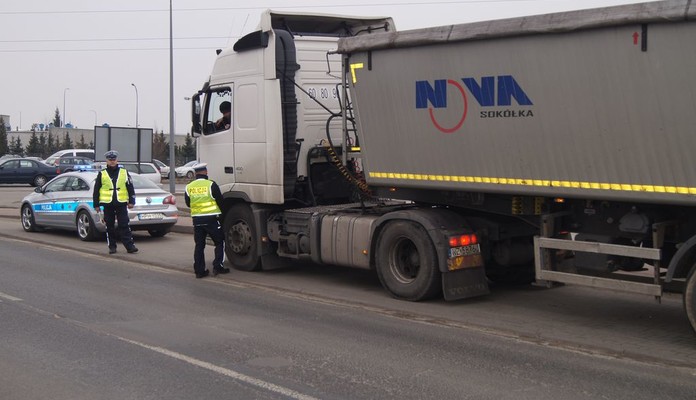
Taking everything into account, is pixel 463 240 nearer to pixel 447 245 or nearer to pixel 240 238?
pixel 447 245

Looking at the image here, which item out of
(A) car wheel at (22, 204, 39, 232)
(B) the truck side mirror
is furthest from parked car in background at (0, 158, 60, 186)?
(B) the truck side mirror

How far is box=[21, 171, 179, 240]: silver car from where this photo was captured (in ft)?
52.0

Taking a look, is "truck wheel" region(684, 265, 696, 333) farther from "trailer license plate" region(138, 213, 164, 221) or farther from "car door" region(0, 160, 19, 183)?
"car door" region(0, 160, 19, 183)

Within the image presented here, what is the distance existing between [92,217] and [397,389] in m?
11.2

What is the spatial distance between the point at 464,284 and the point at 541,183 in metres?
1.68

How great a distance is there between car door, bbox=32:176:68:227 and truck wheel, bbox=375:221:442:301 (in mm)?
9566

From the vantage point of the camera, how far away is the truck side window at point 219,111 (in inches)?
471

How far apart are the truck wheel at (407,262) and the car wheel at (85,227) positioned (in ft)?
26.4

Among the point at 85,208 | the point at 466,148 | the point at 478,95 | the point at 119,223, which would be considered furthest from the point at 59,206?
the point at 478,95

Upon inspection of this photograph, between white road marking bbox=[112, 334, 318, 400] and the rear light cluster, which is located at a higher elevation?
the rear light cluster

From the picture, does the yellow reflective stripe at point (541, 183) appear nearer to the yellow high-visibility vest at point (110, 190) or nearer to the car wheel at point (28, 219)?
the yellow high-visibility vest at point (110, 190)

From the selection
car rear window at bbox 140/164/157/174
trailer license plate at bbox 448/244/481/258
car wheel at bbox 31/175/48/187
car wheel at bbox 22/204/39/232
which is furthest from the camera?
car wheel at bbox 31/175/48/187

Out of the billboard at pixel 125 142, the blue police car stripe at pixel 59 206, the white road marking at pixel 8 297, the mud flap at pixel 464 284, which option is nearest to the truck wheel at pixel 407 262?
the mud flap at pixel 464 284

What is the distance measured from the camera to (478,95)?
8516 mm
